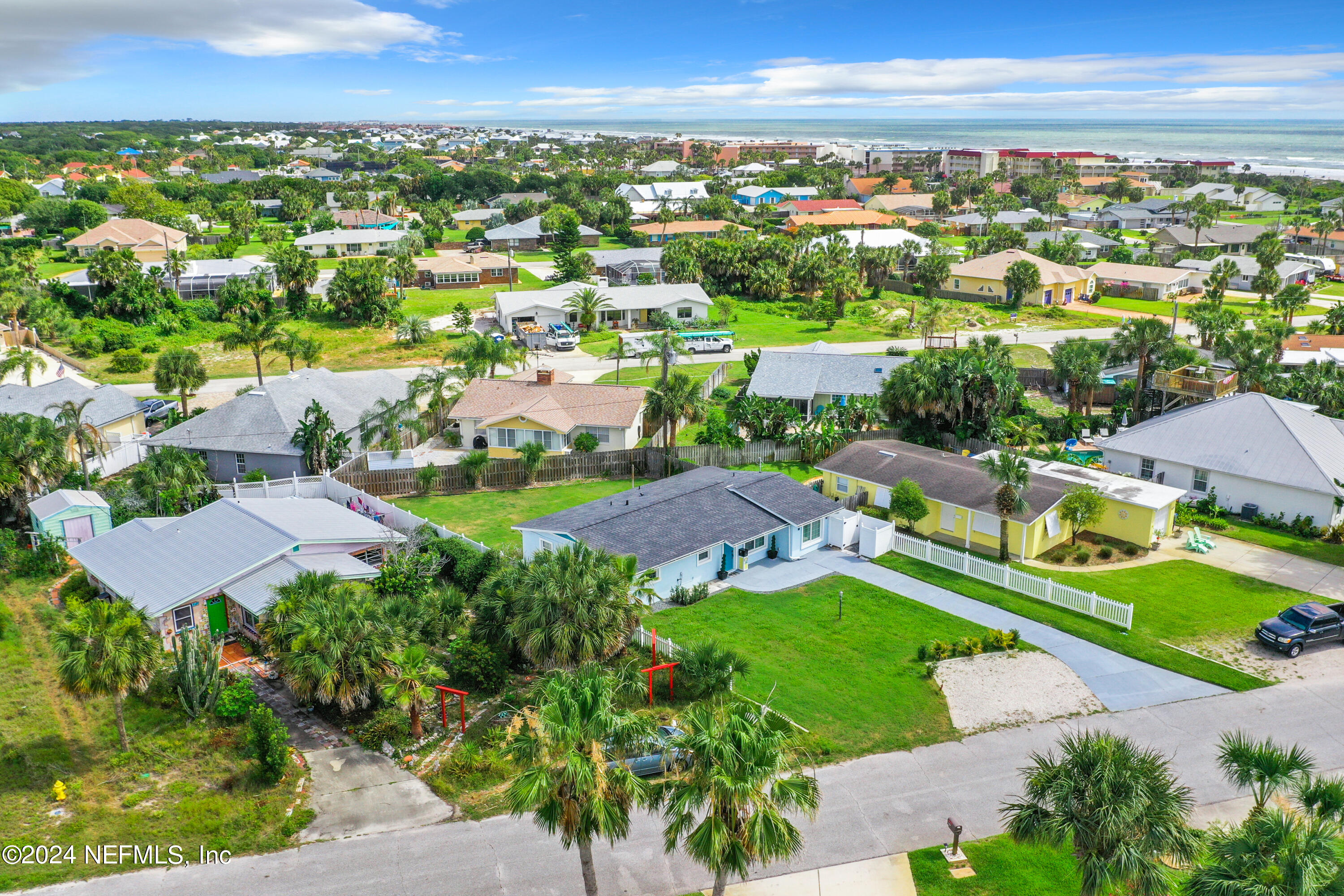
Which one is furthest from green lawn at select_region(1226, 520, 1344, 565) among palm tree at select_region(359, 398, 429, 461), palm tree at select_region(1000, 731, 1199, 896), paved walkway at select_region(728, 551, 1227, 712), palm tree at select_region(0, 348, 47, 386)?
palm tree at select_region(0, 348, 47, 386)

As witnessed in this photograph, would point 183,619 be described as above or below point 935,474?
below

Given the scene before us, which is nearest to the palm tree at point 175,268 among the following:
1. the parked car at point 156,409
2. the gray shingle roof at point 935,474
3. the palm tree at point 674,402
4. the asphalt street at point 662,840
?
the parked car at point 156,409

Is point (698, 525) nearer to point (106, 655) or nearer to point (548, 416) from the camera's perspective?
point (548, 416)

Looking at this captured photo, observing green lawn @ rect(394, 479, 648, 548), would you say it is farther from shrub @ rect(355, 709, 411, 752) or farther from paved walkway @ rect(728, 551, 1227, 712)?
shrub @ rect(355, 709, 411, 752)

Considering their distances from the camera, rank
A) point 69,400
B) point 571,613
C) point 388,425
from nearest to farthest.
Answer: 1. point 571,613
2. point 388,425
3. point 69,400

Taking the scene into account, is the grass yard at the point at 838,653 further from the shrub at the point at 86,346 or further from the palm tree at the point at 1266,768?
the shrub at the point at 86,346

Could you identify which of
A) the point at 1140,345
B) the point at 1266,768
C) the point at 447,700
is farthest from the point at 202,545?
the point at 1140,345

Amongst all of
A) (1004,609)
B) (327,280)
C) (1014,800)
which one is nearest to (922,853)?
(1014,800)
